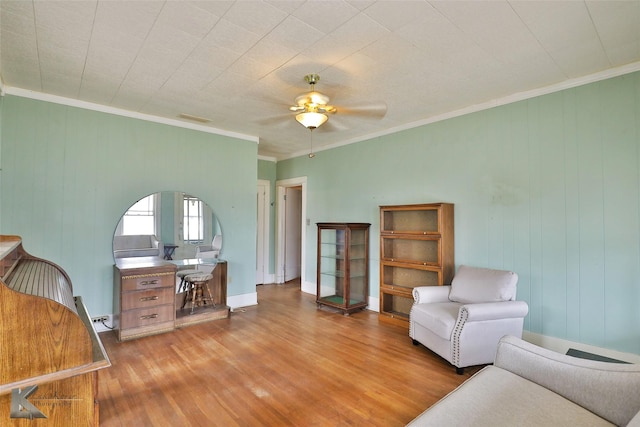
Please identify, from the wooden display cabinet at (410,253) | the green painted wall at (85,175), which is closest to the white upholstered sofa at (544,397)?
the wooden display cabinet at (410,253)

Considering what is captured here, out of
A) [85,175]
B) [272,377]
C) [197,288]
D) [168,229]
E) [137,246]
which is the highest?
[85,175]

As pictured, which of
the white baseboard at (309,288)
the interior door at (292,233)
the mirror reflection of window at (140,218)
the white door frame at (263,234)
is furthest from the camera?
the interior door at (292,233)

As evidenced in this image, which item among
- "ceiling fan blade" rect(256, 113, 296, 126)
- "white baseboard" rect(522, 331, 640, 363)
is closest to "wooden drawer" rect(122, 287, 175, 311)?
"ceiling fan blade" rect(256, 113, 296, 126)

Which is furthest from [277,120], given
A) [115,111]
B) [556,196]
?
[556,196]

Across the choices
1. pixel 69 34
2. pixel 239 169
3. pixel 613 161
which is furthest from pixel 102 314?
pixel 613 161

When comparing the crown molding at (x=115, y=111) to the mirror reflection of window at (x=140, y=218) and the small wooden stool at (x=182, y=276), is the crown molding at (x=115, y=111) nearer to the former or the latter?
the mirror reflection of window at (x=140, y=218)

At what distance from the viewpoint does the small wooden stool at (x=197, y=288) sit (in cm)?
415

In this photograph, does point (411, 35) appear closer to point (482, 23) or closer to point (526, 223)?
point (482, 23)

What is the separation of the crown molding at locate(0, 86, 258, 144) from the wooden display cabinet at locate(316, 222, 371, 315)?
205cm

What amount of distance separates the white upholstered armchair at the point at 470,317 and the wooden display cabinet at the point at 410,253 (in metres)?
0.43

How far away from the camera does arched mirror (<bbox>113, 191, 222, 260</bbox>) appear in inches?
154

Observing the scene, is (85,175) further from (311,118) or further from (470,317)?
(470,317)
